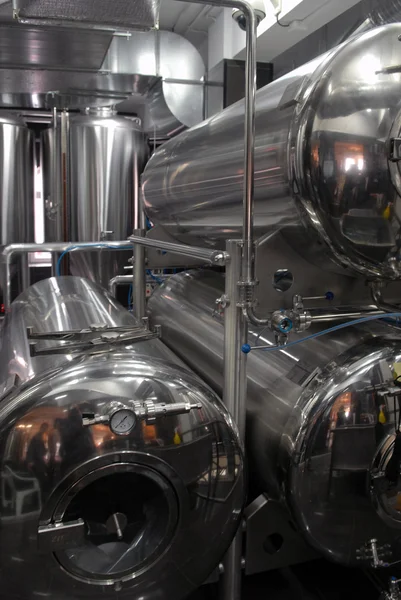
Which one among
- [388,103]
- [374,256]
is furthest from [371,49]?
[374,256]

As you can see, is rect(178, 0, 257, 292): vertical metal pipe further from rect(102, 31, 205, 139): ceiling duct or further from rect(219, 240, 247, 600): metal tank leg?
rect(102, 31, 205, 139): ceiling duct

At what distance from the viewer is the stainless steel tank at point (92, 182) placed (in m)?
→ 3.94

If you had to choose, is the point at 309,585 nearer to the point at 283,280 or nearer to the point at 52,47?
the point at 283,280

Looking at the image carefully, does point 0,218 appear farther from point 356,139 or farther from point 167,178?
point 356,139

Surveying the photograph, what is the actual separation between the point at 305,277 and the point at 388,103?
1.64ft

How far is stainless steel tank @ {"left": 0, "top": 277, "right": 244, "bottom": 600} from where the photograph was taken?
1064 mm

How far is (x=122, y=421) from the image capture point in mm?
1090

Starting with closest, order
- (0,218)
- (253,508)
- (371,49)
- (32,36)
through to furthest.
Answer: (371,49) < (253,508) < (32,36) < (0,218)

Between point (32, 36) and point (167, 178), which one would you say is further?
point (32, 36)

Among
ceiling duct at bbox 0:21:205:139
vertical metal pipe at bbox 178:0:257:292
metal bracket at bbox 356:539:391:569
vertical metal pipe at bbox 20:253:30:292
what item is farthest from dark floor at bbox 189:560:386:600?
vertical metal pipe at bbox 20:253:30:292

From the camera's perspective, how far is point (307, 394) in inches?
51.6

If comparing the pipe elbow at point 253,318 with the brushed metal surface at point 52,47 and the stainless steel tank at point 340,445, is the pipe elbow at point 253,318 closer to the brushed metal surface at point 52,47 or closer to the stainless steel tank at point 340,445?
the stainless steel tank at point 340,445

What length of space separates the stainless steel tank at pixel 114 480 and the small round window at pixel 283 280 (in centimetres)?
39

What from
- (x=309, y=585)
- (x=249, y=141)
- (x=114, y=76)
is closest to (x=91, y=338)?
(x=249, y=141)
